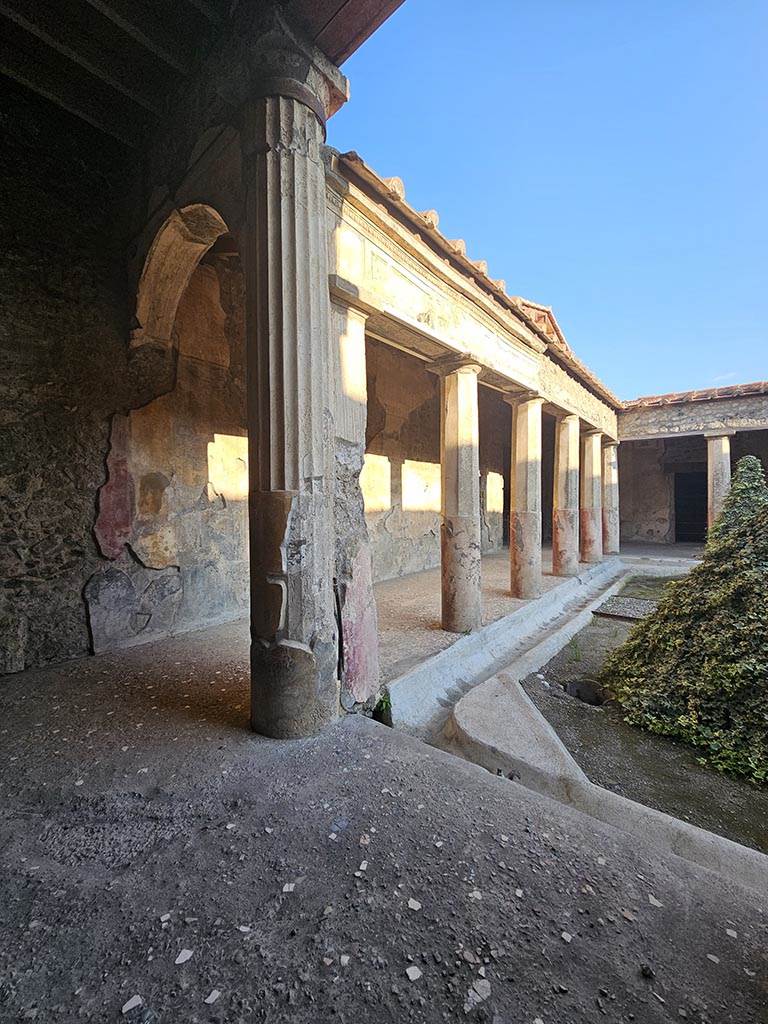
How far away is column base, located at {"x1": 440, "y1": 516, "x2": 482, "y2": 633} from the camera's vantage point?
444 cm

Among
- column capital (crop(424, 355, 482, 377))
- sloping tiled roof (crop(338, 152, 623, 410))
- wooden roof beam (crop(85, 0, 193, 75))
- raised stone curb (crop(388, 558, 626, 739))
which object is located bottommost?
raised stone curb (crop(388, 558, 626, 739))

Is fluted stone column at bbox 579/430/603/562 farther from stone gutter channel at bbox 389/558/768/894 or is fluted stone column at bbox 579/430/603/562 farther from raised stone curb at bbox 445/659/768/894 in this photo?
raised stone curb at bbox 445/659/768/894

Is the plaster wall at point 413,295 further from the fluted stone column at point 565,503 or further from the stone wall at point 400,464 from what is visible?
the stone wall at point 400,464

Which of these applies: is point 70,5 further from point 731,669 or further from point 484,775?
point 731,669

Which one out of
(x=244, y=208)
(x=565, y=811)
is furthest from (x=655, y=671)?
(x=244, y=208)

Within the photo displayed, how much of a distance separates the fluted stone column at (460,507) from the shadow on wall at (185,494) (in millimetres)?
2188

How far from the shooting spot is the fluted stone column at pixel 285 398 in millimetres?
2361

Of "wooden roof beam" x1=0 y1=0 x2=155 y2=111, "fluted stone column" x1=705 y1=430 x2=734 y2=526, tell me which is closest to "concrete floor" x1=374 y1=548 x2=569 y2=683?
"wooden roof beam" x1=0 y1=0 x2=155 y2=111

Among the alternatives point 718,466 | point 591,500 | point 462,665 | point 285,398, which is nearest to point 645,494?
point 718,466

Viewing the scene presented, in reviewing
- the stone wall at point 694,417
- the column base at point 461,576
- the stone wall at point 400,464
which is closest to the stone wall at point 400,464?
the stone wall at point 400,464

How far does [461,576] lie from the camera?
14.8ft

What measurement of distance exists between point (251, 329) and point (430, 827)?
248cm

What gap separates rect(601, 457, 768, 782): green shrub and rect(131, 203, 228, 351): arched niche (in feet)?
14.9

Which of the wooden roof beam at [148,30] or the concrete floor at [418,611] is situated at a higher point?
Answer: the wooden roof beam at [148,30]
